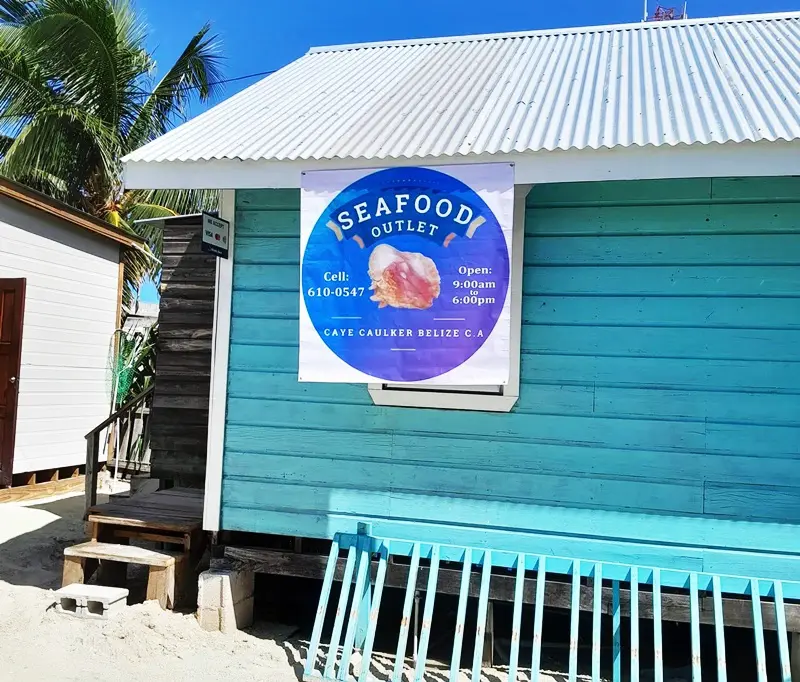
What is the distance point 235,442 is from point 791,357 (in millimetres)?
3225

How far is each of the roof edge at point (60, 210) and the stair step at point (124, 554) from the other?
4880 millimetres

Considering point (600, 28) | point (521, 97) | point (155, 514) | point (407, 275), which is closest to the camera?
point (407, 275)

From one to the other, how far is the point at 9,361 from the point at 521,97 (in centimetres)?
681

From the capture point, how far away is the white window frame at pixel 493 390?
3879mm

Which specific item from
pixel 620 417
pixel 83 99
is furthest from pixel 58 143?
pixel 620 417

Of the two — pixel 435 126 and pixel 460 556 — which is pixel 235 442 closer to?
pixel 460 556

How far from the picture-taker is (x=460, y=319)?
364cm

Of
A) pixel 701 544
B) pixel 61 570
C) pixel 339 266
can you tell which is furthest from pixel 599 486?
pixel 61 570

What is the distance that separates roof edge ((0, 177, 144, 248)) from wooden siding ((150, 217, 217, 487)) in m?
2.51

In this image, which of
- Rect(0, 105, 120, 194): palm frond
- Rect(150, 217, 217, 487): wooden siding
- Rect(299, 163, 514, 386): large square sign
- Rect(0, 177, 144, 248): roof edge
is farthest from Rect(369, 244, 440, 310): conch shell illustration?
Rect(0, 105, 120, 194): palm frond

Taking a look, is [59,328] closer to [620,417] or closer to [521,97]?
[521,97]

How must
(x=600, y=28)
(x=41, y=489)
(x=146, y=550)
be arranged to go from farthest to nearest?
(x=41, y=489)
(x=600, y=28)
(x=146, y=550)

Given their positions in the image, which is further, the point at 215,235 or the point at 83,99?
the point at 83,99

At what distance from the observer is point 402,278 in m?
3.74
